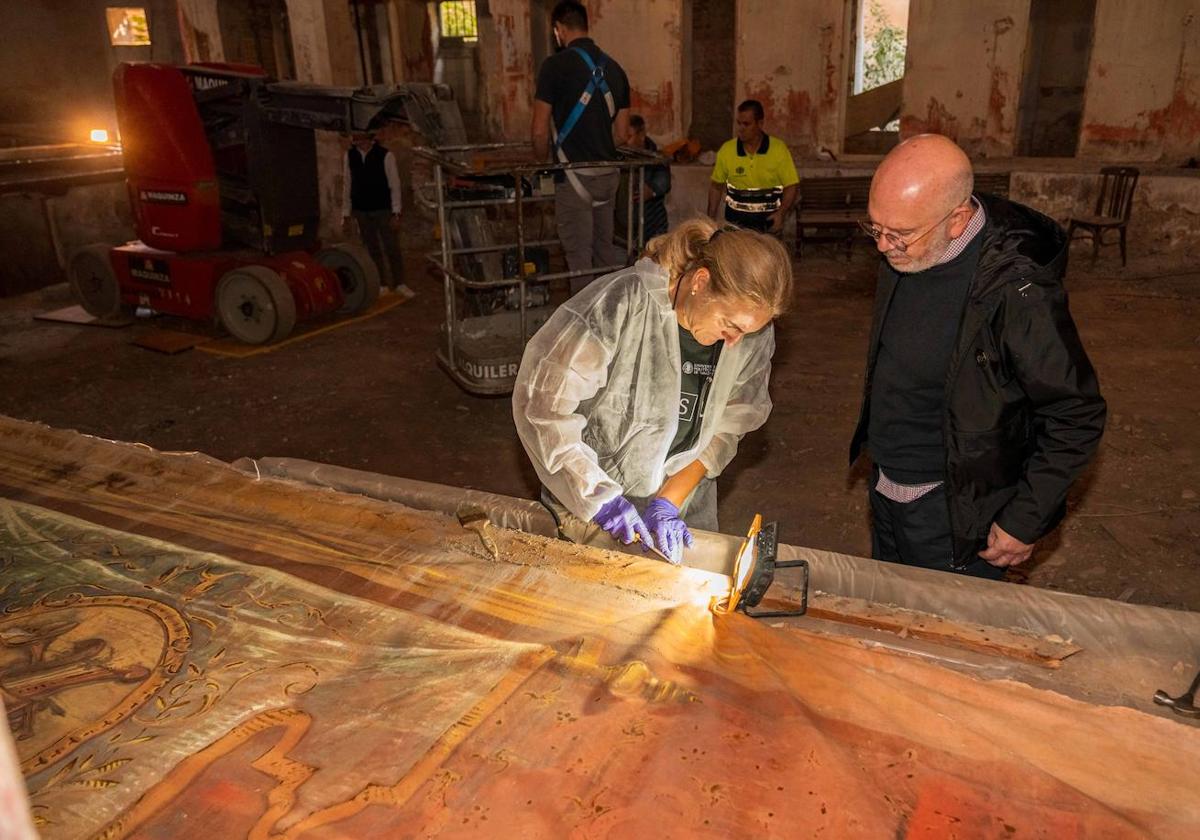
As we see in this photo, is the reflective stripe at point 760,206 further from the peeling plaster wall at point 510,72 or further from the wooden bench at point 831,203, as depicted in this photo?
the peeling plaster wall at point 510,72

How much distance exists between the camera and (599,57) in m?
5.43

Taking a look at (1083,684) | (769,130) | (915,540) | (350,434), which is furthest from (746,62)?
(1083,684)

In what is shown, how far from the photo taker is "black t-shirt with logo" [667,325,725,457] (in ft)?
8.41

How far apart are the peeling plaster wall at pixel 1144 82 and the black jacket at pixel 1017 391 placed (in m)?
8.77

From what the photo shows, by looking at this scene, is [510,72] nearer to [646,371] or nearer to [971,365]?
[646,371]

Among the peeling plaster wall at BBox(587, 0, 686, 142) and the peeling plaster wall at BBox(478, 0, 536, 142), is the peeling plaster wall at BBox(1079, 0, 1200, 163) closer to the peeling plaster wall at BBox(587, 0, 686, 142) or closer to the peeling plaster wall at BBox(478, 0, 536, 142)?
the peeling plaster wall at BBox(587, 0, 686, 142)

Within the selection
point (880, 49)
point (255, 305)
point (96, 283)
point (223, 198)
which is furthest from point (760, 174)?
point (880, 49)

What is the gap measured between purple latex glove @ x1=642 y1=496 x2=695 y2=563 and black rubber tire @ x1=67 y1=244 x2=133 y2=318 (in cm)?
678

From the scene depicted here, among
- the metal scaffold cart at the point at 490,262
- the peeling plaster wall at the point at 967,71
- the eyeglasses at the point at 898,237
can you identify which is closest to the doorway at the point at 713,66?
the peeling plaster wall at the point at 967,71

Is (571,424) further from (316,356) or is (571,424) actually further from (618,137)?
(316,356)

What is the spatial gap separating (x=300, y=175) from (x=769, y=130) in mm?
6213

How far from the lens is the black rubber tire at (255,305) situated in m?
6.96

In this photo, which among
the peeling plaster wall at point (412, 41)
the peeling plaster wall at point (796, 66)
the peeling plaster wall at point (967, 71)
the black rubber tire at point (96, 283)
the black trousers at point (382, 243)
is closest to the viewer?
the black rubber tire at point (96, 283)

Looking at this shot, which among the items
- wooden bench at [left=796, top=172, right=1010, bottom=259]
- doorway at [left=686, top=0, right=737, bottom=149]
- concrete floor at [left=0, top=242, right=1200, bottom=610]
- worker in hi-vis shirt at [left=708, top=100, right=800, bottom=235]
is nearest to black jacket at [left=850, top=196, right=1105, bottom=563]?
concrete floor at [left=0, top=242, right=1200, bottom=610]
